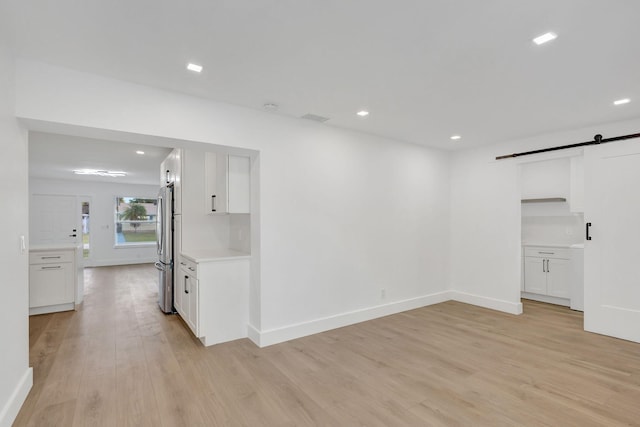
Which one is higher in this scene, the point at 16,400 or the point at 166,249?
the point at 166,249

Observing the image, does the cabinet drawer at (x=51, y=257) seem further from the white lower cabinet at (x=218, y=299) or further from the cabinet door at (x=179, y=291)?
the white lower cabinet at (x=218, y=299)

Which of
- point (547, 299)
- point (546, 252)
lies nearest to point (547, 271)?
point (546, 252)

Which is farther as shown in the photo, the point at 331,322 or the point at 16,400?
the point at 331,322

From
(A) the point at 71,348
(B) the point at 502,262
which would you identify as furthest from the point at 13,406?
(B) the point at 502,262

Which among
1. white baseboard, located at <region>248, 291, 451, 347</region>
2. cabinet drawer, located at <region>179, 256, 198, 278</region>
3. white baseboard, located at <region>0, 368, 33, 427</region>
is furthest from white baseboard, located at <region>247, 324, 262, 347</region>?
white baseboard, located at <region>0, 368, 33, 427</region>

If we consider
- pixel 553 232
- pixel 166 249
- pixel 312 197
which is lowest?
pixel 166 249

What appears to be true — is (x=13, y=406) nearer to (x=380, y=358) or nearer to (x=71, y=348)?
(x=71, y=348)

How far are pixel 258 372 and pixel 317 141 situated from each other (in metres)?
2.54

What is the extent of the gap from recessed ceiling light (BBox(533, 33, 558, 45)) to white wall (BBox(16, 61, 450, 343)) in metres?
2.29

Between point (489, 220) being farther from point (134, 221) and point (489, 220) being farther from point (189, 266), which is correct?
point (134, 221)

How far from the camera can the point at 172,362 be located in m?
2.97

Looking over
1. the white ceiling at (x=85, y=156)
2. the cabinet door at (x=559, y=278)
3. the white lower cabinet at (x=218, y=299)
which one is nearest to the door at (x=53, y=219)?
the white ceiling at (x=85, y=156)

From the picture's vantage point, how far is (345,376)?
273cm

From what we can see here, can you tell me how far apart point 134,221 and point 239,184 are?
27.0 feet
